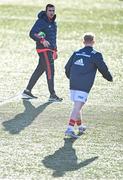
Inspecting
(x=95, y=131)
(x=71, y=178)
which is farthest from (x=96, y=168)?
(x=95, y=131)

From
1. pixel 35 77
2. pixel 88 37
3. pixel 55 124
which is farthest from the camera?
pixel 35 77

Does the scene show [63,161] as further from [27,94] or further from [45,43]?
[27,94]

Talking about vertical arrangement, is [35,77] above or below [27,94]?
above

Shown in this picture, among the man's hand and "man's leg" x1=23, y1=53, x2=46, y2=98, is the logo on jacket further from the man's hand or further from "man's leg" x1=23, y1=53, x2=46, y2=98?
"man's leg" x1=23, y1=53, x2=46, y2=98

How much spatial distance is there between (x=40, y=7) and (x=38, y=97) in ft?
73.3

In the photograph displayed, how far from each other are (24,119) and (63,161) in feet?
9.01

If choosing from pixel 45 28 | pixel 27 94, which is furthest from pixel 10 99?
pixel 45 28

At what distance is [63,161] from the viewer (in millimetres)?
10531

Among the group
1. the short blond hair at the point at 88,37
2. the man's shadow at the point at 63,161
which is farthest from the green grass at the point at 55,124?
the short blond hair at the point at 88,37

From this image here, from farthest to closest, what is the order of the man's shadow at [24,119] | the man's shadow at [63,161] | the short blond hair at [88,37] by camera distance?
the man's shadow at [24,119]
the short blond hair at [88,37]
the man's shadow at [63,161]

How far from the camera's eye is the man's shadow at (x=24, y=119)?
12.4 metres

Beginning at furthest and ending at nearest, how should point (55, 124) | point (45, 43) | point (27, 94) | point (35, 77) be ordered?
point (35, 77) < point (27, 94) < point (45, 43) < point (55, 124)

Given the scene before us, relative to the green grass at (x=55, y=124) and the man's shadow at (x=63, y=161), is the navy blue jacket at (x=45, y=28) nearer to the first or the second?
the green grass at (x=55, y=124)

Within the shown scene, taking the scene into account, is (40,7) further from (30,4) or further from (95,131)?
(95,131)
